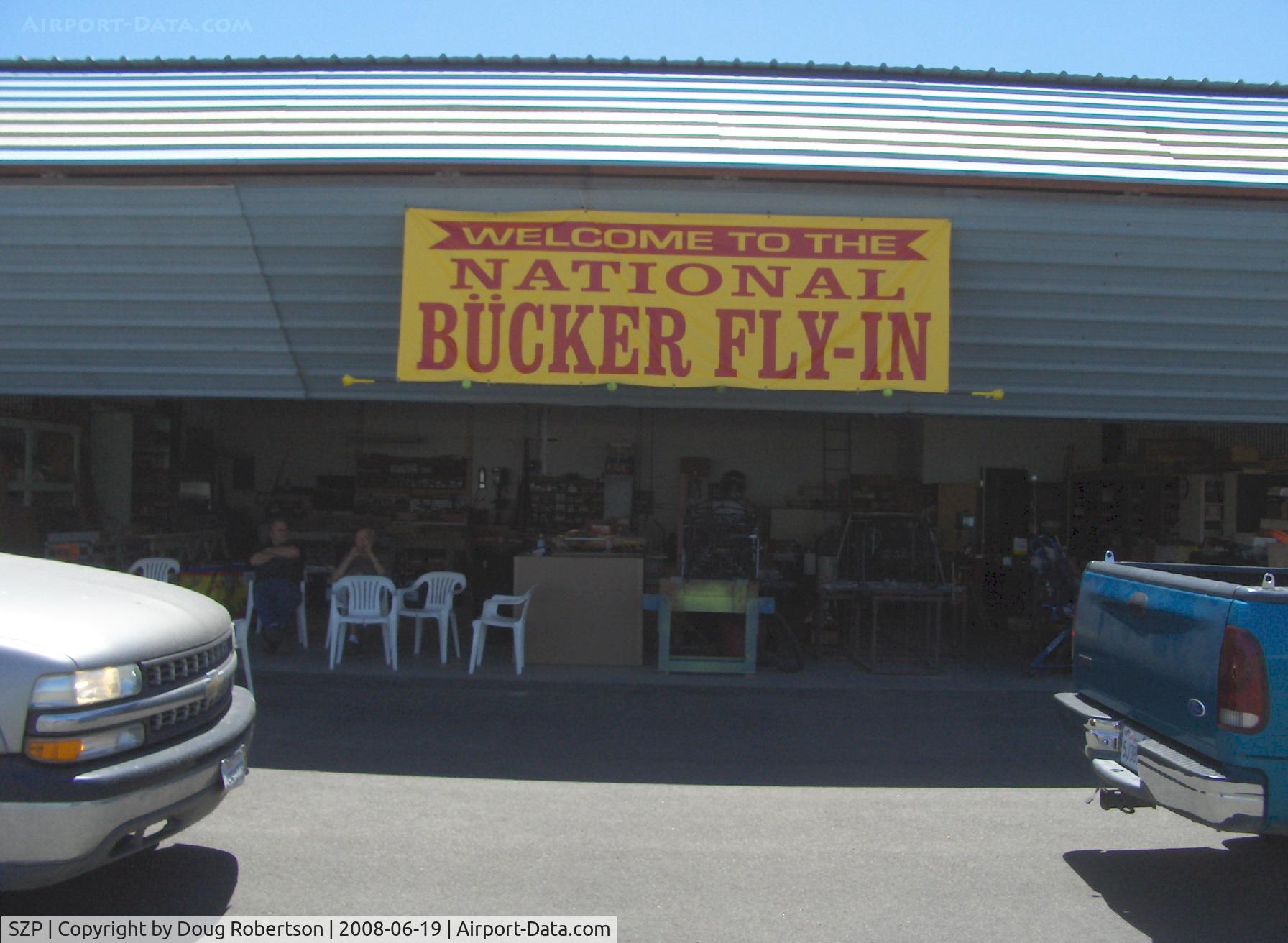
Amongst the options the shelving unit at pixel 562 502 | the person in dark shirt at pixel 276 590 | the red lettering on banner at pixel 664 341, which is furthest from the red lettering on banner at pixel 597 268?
the shelving unit at pixel 562 502

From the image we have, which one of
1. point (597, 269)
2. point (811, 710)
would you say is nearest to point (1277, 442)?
point (811, 710)

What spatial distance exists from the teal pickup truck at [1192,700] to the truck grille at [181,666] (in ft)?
14.4

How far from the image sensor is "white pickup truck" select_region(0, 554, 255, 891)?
360 cm

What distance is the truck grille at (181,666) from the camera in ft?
13.4

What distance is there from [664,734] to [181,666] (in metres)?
4.34

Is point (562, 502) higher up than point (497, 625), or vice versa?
point (562, 502)

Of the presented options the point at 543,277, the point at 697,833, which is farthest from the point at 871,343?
the point at 697,833

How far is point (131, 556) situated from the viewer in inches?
501

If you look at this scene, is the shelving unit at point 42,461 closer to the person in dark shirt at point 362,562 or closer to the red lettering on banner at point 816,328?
the person in dark shirt at point 362,562

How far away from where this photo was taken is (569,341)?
8914 mm

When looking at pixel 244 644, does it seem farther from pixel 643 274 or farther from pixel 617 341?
pixel 643 274

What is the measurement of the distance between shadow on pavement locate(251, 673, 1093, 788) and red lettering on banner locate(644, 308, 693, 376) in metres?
3.02

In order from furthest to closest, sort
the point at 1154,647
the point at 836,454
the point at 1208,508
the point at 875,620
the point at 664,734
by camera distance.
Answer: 1. the point at 836,454
2. the point at 1208,508
3. the point at 875,620
4. the point at 664,734
5. the point at 1154,647

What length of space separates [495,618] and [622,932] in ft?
18.8
